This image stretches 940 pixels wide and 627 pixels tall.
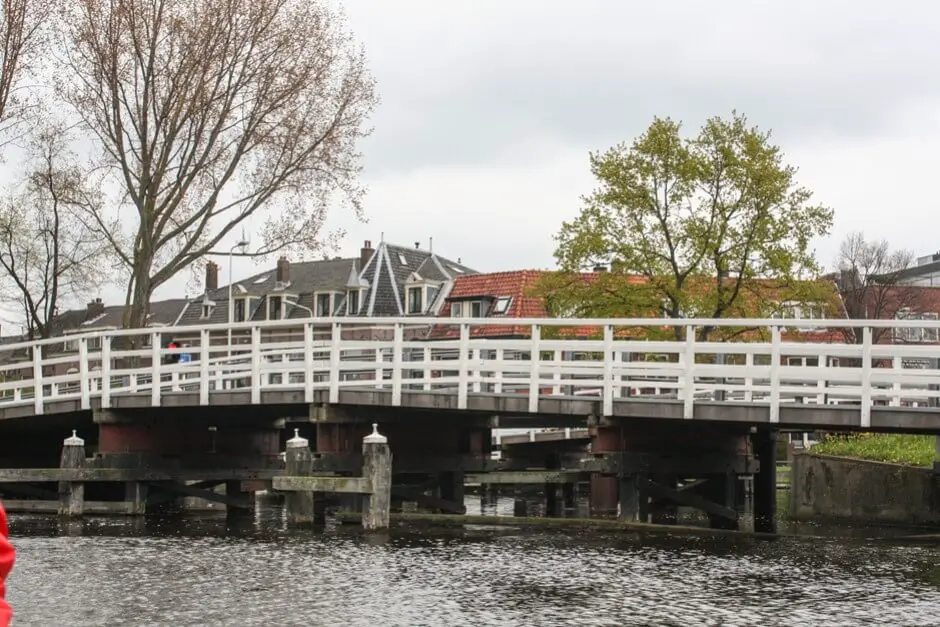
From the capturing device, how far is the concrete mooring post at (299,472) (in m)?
20.6

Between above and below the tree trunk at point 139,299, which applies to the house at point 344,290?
above

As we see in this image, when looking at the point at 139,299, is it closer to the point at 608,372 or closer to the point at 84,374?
the point at 84,374

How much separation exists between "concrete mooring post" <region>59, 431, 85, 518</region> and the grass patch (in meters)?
15.3

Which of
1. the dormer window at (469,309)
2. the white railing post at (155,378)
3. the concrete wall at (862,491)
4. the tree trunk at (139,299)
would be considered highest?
the dormer window at (469,309)

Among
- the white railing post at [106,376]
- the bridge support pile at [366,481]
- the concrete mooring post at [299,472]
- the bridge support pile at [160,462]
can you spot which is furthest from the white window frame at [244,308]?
the bridge support pile at [366,481]

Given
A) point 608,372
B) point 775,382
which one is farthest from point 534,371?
point 775,382

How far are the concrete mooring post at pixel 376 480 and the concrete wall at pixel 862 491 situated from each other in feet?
35.9

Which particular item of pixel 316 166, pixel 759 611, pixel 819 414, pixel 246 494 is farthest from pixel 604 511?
pixel 316 166

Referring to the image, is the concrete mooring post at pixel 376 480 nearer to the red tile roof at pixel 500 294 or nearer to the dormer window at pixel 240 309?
the red tile roof at pixel 500 294

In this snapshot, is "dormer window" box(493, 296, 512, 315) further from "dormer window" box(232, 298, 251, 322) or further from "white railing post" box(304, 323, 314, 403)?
"white railing post" box(304, 323, 314, 403)

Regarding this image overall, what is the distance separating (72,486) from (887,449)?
16.8 m

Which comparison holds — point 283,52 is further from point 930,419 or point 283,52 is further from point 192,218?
point 930,419

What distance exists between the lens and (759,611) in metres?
12.3

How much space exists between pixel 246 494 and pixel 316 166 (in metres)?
12.5
